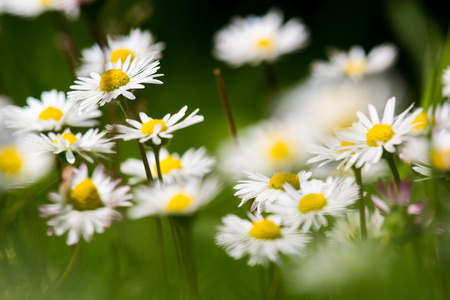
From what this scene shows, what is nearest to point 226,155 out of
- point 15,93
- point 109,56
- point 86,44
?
Answer: point 109,56

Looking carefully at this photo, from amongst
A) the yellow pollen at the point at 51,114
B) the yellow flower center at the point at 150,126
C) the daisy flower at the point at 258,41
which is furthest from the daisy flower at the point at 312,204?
the daisy flower at the point at 258,41

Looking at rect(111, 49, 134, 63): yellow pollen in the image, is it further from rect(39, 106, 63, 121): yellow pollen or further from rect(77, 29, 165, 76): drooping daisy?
rect(39, 106, 63, 121): yellow pollen

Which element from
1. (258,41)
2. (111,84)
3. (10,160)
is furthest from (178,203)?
(258,41)

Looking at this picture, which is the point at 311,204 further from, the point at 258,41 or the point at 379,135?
the point at 258,41

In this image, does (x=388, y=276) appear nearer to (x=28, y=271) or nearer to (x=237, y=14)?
(x=28, y=271)

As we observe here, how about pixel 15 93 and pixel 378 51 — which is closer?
pixel 378 51

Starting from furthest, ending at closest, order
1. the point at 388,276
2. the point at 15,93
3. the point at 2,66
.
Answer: the point at 2,66 → the point at 15,93 → the point at 388,276
